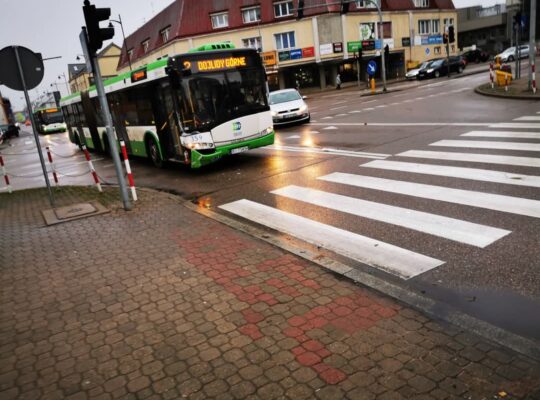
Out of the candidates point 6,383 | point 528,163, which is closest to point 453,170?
point 528,163

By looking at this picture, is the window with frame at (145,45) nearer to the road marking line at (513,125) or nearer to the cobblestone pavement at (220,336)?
the road marking line at (513,125)

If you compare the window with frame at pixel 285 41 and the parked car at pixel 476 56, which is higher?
the window with frame at pixel 285 41

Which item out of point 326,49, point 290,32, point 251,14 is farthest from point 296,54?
point 251,14

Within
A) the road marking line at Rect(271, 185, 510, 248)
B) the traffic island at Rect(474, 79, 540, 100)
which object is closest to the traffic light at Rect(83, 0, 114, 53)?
the road marking line at Rect(271, 185, 510, 248)

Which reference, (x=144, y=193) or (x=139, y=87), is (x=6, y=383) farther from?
(x=139, y=87)

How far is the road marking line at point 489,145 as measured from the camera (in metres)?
9.70

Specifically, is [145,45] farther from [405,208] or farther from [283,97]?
[405,208]

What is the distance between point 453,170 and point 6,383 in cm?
794

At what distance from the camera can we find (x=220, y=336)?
3.96 meters

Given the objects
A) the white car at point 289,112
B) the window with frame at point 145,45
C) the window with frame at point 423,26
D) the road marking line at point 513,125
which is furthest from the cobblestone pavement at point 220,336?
the window with frame at point 423,26

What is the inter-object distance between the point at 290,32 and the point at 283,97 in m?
29.8

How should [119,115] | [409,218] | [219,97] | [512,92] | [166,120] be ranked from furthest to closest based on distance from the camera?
1. [512,92]
2. [119,115]
3. [166,120]
4. [219,97]
5. [409,218]

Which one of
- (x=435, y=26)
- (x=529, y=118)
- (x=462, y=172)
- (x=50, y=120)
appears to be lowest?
(x=462, y=172)

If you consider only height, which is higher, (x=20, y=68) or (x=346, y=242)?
(x=20, y=68)
